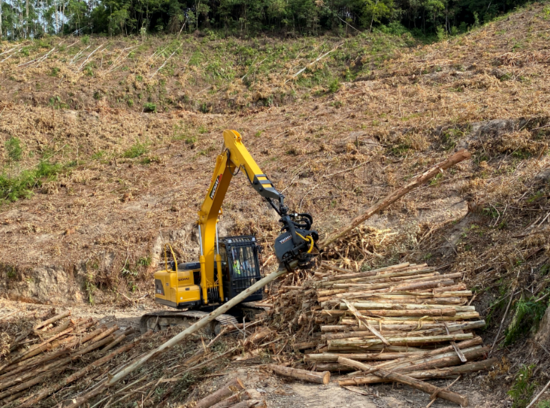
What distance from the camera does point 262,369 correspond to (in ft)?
22.7

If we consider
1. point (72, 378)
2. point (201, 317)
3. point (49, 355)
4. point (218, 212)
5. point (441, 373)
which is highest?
point (218, 212)

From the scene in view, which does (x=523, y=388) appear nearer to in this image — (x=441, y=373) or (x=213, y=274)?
(x=441, y=373)

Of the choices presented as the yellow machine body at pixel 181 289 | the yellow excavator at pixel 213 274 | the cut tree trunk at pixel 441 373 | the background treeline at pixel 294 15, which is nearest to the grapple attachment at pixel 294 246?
the cut tree trunk at pixel 441 373

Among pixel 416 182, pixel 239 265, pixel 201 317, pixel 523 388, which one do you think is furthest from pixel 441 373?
pixel 239 265

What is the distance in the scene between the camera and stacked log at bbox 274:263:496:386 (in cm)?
637

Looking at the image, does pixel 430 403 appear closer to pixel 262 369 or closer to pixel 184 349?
pixel 262 369

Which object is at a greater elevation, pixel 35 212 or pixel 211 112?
pixel 211 112

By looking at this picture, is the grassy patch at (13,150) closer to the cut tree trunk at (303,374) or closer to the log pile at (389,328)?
the log pile at (389,328)

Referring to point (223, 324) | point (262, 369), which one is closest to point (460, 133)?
point (223, 324)

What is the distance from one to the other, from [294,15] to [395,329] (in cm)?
3415

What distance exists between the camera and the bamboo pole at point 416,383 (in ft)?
18.2

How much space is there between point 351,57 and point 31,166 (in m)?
19.5

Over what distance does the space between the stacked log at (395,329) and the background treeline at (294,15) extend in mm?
31078

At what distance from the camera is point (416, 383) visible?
19.6ft
